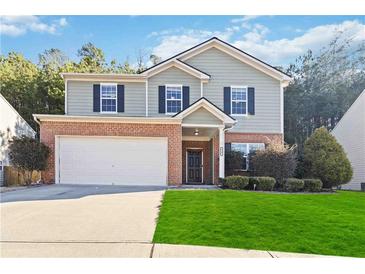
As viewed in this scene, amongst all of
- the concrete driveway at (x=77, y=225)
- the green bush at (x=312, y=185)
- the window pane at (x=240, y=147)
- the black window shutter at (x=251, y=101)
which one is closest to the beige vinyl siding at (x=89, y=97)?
the window pane at (x=240, y=147)

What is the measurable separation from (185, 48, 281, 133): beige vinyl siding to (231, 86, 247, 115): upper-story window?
34cm

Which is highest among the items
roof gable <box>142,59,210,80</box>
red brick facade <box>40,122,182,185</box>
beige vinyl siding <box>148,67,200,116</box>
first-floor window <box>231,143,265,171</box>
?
roof gable <box>142,59,210,80</box>

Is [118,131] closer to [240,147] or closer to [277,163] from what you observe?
[240,147]

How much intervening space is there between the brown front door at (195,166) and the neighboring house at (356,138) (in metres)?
9.99

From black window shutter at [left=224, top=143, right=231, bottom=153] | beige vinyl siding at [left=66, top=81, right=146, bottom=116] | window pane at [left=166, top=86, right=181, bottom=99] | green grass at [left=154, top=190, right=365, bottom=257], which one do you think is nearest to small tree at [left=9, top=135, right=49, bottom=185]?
beige vinyl siding at [left=66, top=81, right=146, bottom=116]

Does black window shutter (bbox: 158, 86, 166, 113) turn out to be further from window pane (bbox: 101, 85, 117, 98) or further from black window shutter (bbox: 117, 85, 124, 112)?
window pane (bbox: 101, 85, 117, 98)

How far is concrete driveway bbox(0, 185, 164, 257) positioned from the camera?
576cm

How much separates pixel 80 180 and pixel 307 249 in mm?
12068

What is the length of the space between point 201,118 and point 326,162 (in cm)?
600

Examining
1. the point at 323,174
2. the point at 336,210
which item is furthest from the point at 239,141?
the point at 336,210

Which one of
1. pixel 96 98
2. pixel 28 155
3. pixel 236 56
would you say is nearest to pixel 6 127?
pixel 96 98

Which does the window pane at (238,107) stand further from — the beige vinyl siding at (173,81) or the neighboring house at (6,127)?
the neighboring house at (6,127)

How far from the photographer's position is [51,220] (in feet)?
25.7

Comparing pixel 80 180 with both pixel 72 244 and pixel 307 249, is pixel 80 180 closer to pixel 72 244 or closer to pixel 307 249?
pixel 72 244
